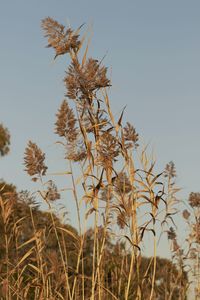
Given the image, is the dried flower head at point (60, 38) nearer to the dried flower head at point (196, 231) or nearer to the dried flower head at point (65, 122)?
the dried flower head at point (65, 122)

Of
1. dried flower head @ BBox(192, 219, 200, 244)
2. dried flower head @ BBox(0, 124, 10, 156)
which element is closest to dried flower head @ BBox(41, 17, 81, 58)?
dried flower head @ BBox(192, 219, 200, 244)

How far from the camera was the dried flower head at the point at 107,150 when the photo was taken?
3.01 meters

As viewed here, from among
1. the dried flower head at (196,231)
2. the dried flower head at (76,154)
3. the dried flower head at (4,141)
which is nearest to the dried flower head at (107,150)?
the dried flower head at (76,154)

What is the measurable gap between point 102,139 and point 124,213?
0.40 metres

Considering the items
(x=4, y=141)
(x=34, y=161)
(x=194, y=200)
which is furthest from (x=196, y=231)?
(x=4, y=141)

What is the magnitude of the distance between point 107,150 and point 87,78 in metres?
0.39

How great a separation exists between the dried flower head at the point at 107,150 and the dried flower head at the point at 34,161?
1.04 meters

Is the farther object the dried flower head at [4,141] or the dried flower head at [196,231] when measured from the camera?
the dried flower head at [4,141]

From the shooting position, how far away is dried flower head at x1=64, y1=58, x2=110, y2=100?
292cm

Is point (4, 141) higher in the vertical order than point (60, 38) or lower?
higher

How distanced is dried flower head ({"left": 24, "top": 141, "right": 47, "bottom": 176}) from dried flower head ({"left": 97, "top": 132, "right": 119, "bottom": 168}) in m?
1.04

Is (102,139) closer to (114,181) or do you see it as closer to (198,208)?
(114,181)

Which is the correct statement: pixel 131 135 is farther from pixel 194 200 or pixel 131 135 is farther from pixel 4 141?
pixel 4 141

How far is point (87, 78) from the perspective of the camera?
9.56ft
